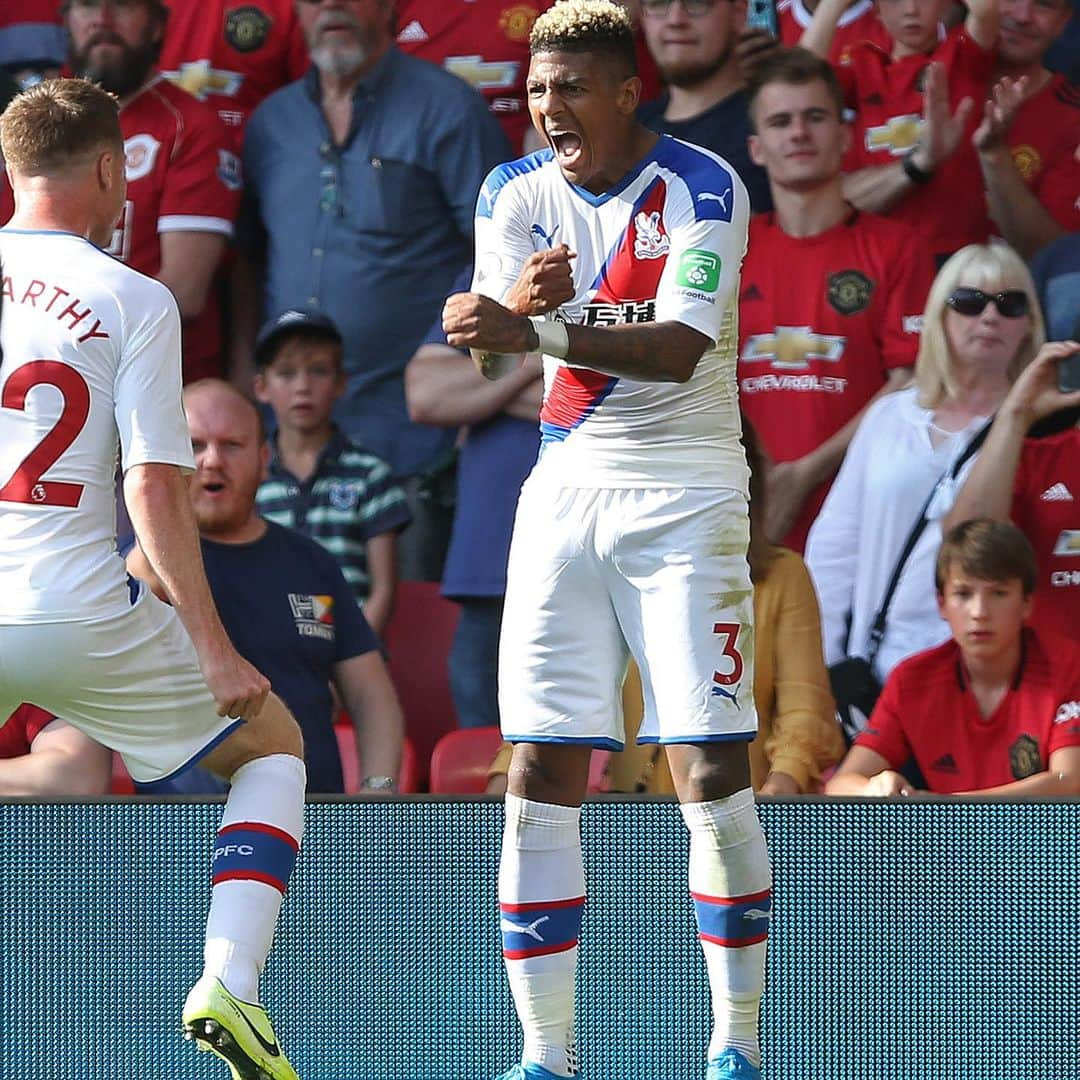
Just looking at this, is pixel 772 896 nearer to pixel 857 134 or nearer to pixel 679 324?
pixel 679 324

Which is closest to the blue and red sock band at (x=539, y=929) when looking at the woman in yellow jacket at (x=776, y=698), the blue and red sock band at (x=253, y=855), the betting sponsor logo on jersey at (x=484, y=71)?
the blue and red sock band at (x=253, y=855)

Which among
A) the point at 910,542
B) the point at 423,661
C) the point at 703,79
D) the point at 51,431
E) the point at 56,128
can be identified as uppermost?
the point at 703,79

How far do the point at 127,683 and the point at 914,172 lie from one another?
156 inches

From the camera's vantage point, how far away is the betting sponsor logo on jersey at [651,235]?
4297mm

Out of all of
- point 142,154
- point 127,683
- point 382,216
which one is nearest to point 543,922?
point 127,683

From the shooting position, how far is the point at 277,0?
25.6 feet

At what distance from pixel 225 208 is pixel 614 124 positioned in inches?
123

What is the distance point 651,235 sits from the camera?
430 centimetres

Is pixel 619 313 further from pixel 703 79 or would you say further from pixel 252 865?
pixel 703 79

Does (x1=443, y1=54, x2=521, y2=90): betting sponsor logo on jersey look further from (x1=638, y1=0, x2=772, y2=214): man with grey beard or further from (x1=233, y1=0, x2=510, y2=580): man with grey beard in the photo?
(x1=638, y1=0, x2=772, y2=214): man with grey beard

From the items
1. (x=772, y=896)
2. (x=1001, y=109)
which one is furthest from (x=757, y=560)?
(x=1001, y=109)

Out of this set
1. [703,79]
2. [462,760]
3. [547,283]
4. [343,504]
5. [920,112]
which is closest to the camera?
[547,283]

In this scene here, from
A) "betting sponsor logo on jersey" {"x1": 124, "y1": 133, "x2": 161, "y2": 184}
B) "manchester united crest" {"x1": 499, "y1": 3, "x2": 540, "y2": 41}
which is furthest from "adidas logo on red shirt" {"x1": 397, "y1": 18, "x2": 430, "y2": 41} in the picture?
"betting sponsor logo on jersey" {"x1": 124, "y1": 133, "x2": 161, "y2": 184}

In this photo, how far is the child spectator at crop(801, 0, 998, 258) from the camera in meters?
7.02
